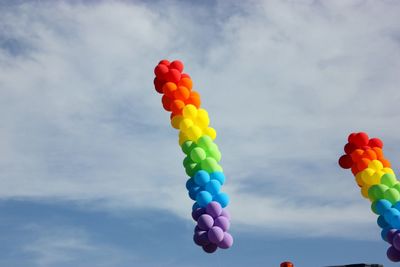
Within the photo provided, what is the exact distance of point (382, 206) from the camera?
1666 centimetres

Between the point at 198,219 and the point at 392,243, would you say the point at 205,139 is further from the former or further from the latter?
the point at 392,243

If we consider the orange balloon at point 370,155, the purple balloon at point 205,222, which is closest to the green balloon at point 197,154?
the purple balloon at point 205,222

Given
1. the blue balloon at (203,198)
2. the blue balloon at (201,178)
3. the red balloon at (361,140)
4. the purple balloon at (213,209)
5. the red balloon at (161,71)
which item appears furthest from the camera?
the red balloon at (361,140)

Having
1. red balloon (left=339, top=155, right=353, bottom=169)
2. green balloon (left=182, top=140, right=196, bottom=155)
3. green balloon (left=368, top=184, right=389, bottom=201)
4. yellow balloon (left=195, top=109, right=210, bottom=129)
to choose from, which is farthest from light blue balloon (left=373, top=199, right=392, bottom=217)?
green balloon (left=182, top=140, right=196, bottom=155)

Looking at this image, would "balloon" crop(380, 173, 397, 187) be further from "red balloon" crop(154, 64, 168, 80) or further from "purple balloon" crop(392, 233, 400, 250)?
"red balloon" crop(154, 64, 168, 80)

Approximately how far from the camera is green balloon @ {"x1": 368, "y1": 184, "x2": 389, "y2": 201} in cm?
1678

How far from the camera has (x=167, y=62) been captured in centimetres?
1759

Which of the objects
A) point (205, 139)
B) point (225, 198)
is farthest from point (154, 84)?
point (225, 198)

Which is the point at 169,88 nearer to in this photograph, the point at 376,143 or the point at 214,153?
the point at 214,153

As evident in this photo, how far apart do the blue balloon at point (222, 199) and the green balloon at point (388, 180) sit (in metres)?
4.06

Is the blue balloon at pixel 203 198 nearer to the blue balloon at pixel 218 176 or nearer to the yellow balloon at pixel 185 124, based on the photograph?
the blue balloon at pixel 218 176

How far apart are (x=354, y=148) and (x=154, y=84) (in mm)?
5550

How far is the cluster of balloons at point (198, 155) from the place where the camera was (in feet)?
52.1

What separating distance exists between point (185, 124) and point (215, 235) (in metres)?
2.86
